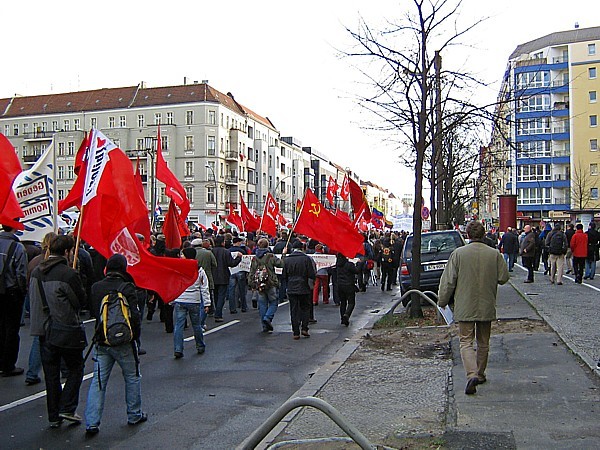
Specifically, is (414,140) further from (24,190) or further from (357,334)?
(24,190)

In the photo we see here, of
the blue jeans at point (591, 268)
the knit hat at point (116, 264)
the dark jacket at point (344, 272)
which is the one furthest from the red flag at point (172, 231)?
the blue jeans at point (591, 268)

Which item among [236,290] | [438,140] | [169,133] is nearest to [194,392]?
[236,290]

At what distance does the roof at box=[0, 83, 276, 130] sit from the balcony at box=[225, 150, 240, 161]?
5.79m

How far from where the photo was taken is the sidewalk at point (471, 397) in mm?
6094

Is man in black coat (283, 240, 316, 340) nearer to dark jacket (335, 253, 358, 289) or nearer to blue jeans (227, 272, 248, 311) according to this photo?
dark jacket (335, 253, 358, 289)

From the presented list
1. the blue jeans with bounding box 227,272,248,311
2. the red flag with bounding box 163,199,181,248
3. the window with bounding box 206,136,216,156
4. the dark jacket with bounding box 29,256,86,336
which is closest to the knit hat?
the dark jacket with bounding box 29,256,86,336

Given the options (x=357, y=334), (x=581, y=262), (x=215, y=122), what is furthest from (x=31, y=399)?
(x=215, y=122)

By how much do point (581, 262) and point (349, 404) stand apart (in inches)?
608

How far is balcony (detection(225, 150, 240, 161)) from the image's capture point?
88.0 metres

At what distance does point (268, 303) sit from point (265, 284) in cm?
56

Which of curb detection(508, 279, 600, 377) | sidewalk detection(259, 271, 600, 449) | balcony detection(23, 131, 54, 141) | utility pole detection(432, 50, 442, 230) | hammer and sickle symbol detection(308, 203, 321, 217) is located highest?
balcony detection(23, 131, 54, 141)

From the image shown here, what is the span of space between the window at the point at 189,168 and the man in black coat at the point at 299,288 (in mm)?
73151

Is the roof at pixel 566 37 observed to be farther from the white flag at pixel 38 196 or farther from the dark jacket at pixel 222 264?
the white flag at pixel 38 196

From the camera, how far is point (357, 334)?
13.1 metres
